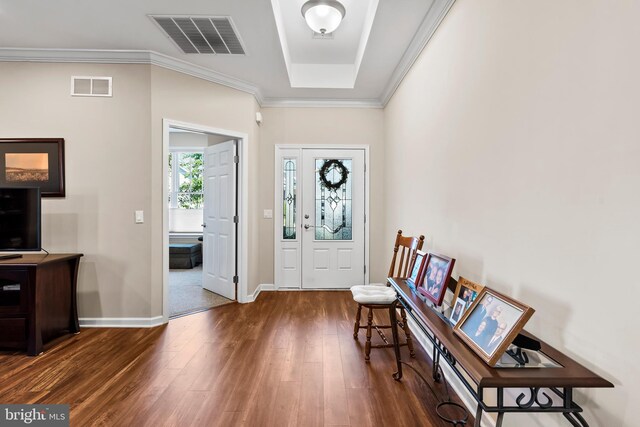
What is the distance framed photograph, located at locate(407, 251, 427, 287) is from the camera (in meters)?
2.31

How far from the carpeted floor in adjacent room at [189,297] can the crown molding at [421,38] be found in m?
3.53

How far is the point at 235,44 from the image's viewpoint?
10.1 feet

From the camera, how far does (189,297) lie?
4316mm

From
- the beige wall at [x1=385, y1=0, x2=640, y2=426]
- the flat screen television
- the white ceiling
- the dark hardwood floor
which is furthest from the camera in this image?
the flat screen television

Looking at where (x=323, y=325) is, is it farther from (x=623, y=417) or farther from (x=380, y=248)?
(x=623, y=417)

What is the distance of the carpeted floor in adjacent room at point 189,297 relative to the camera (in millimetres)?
3854

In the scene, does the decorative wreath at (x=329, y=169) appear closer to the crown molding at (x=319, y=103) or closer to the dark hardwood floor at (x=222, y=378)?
the crown molding at (x=319, y=103)

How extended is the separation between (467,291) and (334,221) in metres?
3.07

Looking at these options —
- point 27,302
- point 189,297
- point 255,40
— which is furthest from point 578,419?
point 189,297

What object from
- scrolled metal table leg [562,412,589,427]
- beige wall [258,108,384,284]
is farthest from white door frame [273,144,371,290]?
scrolled metal table leg [562,412,589,427]

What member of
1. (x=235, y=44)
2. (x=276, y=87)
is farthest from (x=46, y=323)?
(x=276, y=87)

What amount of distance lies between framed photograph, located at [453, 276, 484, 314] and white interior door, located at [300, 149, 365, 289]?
2.94m
